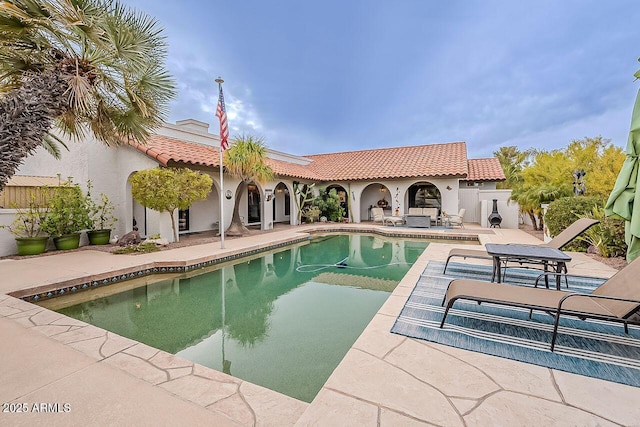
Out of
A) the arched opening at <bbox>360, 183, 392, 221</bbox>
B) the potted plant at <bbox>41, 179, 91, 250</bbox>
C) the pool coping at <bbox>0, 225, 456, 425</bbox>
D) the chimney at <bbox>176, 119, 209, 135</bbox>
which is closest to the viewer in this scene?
the pool coping at <bbox>0, 225, 456, 425</bbox>

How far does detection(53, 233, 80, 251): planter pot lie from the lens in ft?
33.4

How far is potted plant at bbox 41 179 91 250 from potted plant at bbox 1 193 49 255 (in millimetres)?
287

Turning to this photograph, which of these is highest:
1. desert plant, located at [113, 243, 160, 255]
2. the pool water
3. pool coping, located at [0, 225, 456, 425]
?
desert plant, located at [113, 243, 160, 255]

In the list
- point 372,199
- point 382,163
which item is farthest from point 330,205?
point 382,163

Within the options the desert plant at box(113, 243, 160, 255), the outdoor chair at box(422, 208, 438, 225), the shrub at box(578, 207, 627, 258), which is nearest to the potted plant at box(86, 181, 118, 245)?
the desert plant at box(113, 243, 160, 255)

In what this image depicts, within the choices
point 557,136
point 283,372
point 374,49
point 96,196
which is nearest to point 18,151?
point 283,372

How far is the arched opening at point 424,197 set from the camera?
23.2 m

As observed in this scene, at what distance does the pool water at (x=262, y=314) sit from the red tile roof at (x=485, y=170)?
1454 cm

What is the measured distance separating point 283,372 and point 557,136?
56587 mm

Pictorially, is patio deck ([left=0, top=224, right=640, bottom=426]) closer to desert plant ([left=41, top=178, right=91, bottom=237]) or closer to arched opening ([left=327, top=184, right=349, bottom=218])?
desert plant ([left=41, top=178, right=91, bottom=237])

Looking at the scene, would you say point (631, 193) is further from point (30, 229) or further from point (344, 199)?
point (344, 199)

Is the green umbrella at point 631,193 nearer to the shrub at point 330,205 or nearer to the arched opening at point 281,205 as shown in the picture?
the shrub at point 330,205

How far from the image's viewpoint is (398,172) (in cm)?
1956

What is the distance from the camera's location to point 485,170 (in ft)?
70.8
